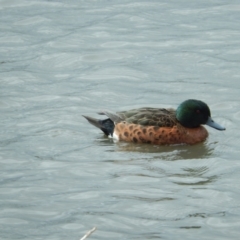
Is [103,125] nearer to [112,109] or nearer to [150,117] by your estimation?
[150,117]

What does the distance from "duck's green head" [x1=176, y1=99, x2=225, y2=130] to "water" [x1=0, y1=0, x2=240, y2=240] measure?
0.80 feet

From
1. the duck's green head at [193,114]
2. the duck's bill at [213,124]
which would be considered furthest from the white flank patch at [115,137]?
the duck's bill at [213,124]

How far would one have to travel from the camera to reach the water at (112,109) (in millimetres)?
9188

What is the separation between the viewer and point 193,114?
1195cm

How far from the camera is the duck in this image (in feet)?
38.7

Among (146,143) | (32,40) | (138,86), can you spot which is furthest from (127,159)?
(32,40)

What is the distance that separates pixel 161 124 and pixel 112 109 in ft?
3.68

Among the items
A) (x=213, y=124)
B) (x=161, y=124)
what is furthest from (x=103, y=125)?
(x=213, y=124)

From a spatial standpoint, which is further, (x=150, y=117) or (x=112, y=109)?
(x=112, y=109)

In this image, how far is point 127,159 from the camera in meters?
11.1

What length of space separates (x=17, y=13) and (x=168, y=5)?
2330 millimetres

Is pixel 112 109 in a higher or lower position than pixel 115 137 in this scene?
higher

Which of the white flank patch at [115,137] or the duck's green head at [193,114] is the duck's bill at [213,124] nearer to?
the duck's green head at [193,114]

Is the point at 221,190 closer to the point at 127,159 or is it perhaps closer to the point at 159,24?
the point at 127,159
